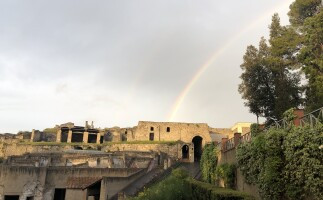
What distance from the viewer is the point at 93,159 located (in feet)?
122

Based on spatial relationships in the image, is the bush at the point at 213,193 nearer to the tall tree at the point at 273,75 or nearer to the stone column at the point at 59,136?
the tall tree at the point at 273,75

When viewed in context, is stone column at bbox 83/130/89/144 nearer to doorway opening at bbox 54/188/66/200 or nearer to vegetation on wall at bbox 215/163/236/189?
doorway opening at bbox 54/188/66/200

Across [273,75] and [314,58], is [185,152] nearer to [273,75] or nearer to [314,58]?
[273,75]

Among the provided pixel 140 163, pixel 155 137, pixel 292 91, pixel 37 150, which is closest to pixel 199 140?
pixel 155 137

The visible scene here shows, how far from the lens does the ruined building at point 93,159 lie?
26.9m

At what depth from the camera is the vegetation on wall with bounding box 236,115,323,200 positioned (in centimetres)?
890

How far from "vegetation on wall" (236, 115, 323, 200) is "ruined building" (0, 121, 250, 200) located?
43.9 feet

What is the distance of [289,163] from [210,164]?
576 inches

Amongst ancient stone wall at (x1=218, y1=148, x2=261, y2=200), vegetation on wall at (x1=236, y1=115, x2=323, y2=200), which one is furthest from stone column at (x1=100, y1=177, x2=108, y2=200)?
vegetation on wall at (x1=236, y1=115, x2=323, y2=200)

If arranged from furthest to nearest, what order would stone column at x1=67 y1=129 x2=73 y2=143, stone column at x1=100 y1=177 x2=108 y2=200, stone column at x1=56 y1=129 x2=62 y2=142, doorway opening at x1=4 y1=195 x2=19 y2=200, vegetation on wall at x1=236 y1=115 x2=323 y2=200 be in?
A: stone column at x1=56 y1=129 x2=62 y2=142 → stone column at x1=67 y1=129 x2=73 y2=143 → doorway opening at x1=4 y1=195 x2=19 y2=200 → stone column at x1=100 y1=177 x2=108 y2=200 → vegetation on wall at x1=236 y1=115 x2=323 y2=200

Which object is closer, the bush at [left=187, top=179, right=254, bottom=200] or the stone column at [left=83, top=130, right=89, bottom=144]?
the bush at [left=187, top=179, right=254, bottom=200]

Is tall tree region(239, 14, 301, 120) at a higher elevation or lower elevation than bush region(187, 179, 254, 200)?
higher

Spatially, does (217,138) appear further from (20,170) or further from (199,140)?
(20,170)

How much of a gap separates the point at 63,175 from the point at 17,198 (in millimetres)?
5081
